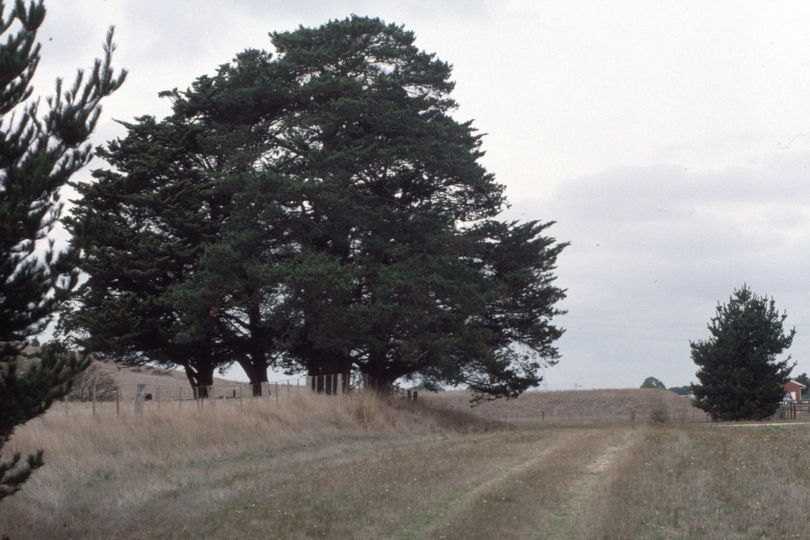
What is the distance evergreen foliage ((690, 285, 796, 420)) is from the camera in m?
45.6

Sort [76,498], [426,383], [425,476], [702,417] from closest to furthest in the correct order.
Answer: [76,498]
[425,476]
[426,383]
[702,417]

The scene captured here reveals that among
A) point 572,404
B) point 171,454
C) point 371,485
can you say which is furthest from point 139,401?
point 572,404

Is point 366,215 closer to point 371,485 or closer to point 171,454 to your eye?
point 171,454

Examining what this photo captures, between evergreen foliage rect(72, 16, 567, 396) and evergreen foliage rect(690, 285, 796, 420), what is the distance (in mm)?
16101

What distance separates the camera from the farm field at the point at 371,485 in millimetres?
9445

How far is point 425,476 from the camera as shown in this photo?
1355cm

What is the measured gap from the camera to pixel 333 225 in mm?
29594

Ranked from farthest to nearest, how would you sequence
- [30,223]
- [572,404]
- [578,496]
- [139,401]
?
[572,404], [139,401], [578,496], [30,223]

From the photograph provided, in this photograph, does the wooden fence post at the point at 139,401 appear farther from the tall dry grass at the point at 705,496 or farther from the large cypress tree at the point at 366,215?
the tall dry grass at the point at 705,496

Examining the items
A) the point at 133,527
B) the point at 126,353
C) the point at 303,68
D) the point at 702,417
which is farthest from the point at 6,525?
the point at 702,417

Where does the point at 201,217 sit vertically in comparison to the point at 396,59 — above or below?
below

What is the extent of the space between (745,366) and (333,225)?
28309 mm

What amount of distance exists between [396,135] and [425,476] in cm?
1976

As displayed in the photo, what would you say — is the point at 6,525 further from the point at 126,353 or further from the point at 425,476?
the point at 126,353
